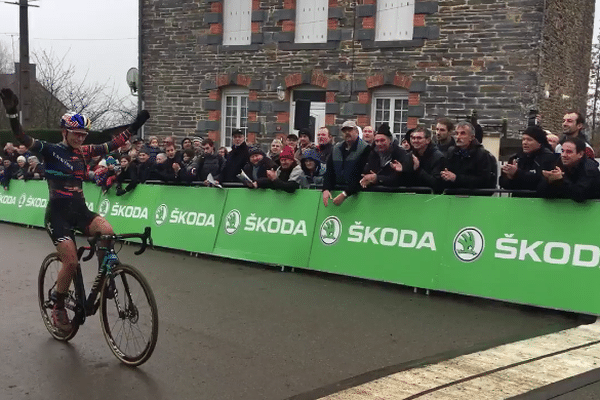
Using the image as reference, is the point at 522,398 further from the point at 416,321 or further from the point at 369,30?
the point at 369,30

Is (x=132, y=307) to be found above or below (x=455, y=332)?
above

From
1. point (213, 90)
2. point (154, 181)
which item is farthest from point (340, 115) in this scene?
point (154, 181)

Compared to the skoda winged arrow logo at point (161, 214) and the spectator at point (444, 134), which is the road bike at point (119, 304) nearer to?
the spectator at point (444, 134)

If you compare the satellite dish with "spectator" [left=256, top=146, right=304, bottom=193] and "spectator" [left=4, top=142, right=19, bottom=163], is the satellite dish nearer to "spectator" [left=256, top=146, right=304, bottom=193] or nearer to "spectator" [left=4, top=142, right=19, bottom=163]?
"spectator" [left=4, top=142, right=19, bottom=163]

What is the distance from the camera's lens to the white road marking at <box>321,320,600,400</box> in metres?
4.46

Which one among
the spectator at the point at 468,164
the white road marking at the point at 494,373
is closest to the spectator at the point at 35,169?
the spectator at the point at 468,164

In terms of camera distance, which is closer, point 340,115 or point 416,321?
point 416,321

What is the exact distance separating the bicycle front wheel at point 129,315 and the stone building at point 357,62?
11.3 metres

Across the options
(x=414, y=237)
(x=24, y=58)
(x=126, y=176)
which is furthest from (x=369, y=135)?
(x=24, y=58)

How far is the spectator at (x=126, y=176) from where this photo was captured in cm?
1242

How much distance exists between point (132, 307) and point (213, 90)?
14.6 metres

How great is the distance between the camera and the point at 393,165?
829 centimetres

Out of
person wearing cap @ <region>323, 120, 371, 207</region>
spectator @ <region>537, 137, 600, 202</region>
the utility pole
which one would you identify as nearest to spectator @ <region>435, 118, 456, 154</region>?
person wearing cap @ <region>323, 120, 371, 207</region>

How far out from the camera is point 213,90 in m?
19.2
